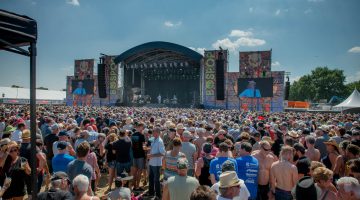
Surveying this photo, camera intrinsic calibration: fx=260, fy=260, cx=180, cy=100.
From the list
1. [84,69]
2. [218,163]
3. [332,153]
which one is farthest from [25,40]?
[84,69]

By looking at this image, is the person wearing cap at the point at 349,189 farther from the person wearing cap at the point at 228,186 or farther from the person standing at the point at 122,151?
the person standing at the point at 122,151

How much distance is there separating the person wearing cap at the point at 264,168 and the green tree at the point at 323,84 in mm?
83989

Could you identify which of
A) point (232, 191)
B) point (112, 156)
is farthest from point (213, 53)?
point (232, 191)

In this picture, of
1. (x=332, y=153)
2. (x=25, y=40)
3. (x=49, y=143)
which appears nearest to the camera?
(x=25, y=40)

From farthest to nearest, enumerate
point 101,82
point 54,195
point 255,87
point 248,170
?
point 101,82 < point 255,87 < point 248,170 < point 54,195

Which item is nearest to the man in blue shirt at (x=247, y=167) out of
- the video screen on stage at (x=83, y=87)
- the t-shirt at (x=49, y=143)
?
the t-shirt at (x=49, y=143)

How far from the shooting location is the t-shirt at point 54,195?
2.98 meters

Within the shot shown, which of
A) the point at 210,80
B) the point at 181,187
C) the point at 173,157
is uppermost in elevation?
the point at 210,80

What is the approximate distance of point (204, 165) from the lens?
15.6ft

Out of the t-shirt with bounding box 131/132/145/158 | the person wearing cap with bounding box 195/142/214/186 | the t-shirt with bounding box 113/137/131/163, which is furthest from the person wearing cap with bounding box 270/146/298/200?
the t-shirt with bounding box 131/132/145/158

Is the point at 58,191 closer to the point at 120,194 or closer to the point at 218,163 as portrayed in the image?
the point at 120,194

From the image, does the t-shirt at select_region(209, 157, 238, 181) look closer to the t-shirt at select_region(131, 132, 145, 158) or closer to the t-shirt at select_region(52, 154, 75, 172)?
the t-shirt at select_region(52, 154, 75, 172)

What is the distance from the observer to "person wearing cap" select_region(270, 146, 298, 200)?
161 inches

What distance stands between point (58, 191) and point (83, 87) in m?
39.4
